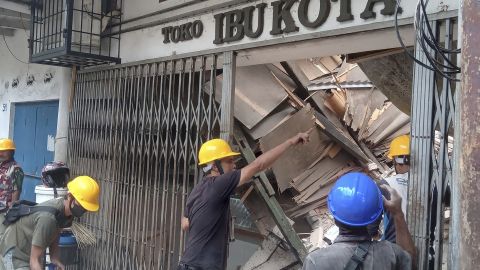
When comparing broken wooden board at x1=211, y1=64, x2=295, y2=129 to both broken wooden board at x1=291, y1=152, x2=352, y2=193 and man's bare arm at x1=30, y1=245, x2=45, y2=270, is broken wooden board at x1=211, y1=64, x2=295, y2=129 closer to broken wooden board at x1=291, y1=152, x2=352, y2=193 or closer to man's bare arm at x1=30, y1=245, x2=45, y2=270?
broken wooden board at x1=291, y1=152, x2=352, y2=193

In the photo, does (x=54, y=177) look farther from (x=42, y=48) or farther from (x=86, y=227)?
(x=42, y=48)

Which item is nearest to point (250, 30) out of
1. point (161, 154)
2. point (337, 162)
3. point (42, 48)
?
point (161, 154)

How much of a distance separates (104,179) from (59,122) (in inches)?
59.8

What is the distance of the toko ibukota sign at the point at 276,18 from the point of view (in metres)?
3.75

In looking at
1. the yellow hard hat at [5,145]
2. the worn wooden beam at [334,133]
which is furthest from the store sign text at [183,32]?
the yellow hard hat at [5,145]

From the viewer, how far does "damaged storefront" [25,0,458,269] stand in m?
4.32

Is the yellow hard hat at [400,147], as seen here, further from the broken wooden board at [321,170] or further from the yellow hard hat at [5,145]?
the yellow hard hat at [5,145]

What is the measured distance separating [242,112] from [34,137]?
473 cm

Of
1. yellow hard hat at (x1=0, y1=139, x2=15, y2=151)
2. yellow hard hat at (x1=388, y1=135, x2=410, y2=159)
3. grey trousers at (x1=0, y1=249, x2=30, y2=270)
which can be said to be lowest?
grey trousers at (x1=0, y1=249, x2=30, y2=270)

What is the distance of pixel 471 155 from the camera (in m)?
1.47

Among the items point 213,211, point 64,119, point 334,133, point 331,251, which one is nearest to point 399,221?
point 331,251

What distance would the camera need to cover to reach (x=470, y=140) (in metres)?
1.47

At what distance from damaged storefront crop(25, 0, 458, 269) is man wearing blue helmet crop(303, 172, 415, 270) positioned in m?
1.08

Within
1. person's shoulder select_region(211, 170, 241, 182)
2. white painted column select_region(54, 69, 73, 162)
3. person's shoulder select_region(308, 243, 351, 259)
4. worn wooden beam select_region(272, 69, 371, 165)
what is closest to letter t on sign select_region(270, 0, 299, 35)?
person's shoulder select_region(211, 170, 241, 182)
